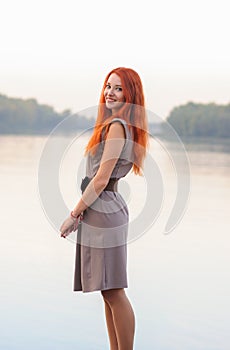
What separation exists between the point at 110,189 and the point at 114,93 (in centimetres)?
28

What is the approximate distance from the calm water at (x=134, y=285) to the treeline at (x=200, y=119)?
8.30 m

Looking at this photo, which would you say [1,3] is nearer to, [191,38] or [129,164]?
[191,38]

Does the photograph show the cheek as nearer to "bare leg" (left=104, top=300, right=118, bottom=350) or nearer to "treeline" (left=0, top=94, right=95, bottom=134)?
"bare leg" (left=104, top=300, right=118, bottom=350)

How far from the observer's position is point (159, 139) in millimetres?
2287

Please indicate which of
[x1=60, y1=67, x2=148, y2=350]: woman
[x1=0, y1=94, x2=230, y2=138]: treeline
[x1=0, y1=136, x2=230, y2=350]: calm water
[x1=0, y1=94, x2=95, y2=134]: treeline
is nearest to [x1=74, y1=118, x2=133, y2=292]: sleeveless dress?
[x1=60, y1=67, x2=148, y2=350]: woman

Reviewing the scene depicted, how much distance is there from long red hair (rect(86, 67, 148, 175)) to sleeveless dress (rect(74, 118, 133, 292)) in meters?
0.02

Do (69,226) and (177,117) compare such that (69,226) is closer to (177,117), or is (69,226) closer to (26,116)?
(177,117)

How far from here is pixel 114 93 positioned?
7.57 ft

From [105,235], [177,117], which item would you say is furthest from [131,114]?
[177,117]

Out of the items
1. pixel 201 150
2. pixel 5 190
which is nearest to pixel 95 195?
pixel 5 190

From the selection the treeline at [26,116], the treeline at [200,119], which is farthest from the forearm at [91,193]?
the treeline at [200,119]

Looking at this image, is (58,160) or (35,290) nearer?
(58,160)

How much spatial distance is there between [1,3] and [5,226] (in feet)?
33.1

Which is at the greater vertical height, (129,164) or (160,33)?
(160,33)
